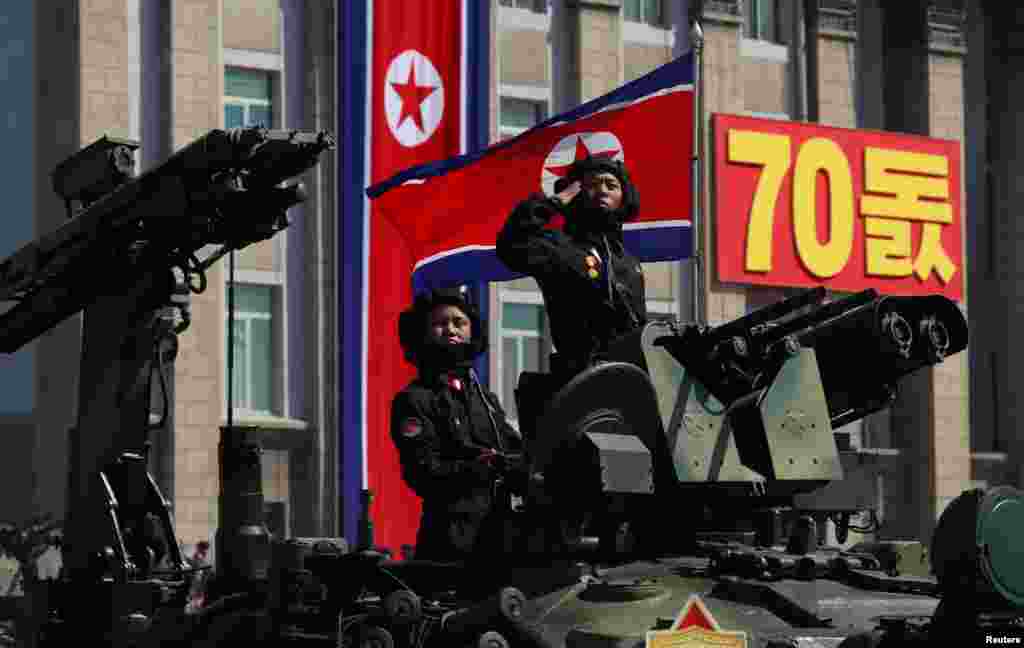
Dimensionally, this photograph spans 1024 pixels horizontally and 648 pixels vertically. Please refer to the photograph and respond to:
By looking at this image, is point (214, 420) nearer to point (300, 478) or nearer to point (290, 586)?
point (300, 478)

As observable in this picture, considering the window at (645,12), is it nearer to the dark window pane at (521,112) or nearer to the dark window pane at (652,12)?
the dark window pane at (652,12)

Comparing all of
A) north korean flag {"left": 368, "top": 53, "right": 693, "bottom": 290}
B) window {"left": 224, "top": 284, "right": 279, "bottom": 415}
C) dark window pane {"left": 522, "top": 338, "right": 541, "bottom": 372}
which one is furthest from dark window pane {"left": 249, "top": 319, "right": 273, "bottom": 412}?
north korean flag {"left": 368, "top": 53, "right": 693, "bottom": 290}

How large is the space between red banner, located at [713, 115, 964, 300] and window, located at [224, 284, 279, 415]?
8683mm

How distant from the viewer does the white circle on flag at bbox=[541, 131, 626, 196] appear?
24.8 meters

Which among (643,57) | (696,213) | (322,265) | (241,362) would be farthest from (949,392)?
(696,213)

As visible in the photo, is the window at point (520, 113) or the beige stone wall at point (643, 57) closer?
the window at point (520, 113)

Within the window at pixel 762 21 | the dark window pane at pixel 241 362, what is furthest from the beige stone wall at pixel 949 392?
the dark window pane at pixel 241 362

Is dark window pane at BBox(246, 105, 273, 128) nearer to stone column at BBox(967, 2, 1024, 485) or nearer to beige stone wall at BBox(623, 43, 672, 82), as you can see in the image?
beige stone wall at BBox(623, 43, 672, 82)

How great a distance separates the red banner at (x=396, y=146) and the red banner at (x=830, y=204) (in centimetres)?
1390

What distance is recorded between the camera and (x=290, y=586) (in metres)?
13.9

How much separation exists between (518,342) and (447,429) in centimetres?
2880

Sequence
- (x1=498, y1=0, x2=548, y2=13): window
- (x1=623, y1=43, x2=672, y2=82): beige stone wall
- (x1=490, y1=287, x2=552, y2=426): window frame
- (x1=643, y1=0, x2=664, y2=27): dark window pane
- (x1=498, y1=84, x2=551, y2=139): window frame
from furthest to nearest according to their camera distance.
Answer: (x1=643, y1=0, x2=664, y2=27): dark window pane, (x1=623, y1=43, x2=672, y2=82): beige stone wall, (x1=498, y1=0, x2=548, y2=13): window, (x1=498, y1=84, x2=551, y2=139): window frame, (x1=490, y1=287, x2=552, y2=426): window frame

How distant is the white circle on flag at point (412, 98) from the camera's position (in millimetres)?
29727

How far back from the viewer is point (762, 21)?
48.5 meters
